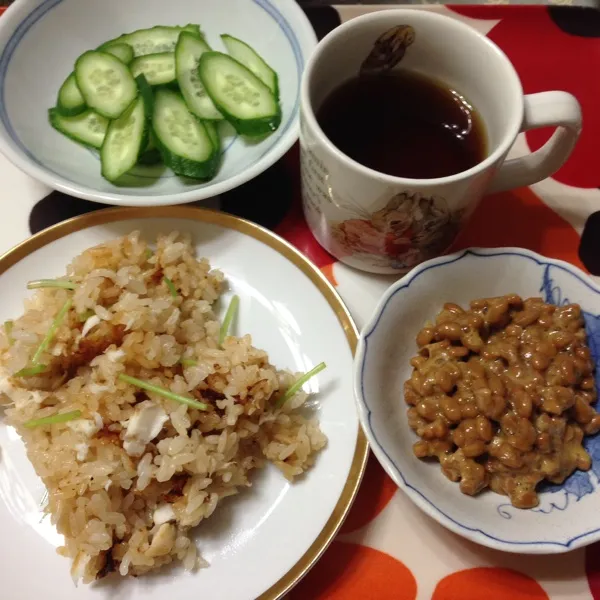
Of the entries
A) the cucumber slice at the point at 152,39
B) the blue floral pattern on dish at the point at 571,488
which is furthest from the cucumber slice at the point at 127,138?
the blue floral pattern on dish at the point at 571,488

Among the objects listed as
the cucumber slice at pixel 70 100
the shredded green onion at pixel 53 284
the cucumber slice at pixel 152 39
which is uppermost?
the cucumber slice at pixel 152 39

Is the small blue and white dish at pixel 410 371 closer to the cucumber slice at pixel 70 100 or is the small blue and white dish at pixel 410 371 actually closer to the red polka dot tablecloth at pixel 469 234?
the red polka dot tablecloth at pixel 469 234

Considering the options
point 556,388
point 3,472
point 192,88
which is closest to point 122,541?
point 3,472

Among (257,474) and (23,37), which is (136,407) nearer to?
(257,474)

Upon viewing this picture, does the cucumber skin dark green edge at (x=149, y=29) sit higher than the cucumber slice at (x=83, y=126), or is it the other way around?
the cucumber skin dark green edge at (x=149, y=29)

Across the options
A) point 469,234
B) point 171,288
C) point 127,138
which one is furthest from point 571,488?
point 127,138

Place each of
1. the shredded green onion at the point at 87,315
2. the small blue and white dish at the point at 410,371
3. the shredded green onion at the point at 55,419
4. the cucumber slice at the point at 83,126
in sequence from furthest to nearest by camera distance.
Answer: the cucumber slice at the point at 83,126 → the shredded green onion at the point at 87,315 → the shredded green onion at the point at 55,419 → the small blue and white dish at the point at 410,371

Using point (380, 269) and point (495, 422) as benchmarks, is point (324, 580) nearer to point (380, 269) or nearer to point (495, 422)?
point (495, 422)
